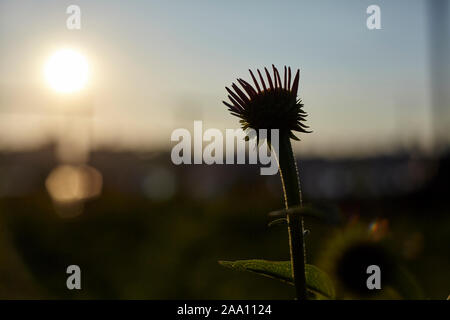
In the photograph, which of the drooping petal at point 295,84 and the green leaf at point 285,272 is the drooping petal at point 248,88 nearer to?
the drooping petal at point 295,84

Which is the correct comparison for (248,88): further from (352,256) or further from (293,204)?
(352,256)

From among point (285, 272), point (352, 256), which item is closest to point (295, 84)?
point (285, 272)

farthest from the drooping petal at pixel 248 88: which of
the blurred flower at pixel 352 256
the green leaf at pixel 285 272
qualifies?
the blurred flower at pixel 352 256

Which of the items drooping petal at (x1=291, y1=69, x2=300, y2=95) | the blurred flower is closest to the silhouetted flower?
drooping petal at (x1=291, y1=69, x2=300, y2=95)

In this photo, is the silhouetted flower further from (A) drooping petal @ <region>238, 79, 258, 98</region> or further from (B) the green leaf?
(B) the green leaf
